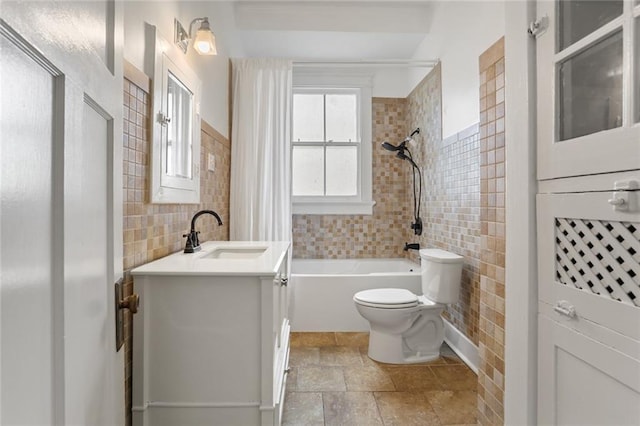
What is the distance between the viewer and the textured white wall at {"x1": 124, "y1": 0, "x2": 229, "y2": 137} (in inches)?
54.4

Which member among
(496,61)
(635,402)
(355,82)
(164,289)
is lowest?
(635,402)

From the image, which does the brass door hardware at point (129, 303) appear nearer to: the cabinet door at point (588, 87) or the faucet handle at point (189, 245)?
the faucet handle at point (189, 245)

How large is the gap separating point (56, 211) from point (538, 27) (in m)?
1.35

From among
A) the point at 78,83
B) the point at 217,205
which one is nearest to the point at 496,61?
the point at 78,83

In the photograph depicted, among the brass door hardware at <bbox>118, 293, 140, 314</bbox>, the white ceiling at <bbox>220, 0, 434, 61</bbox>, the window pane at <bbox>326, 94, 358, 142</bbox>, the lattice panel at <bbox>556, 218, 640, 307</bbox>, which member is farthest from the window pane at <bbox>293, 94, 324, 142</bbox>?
the brass door hardware at <bbox>118, 293, 140, 314</bbox>

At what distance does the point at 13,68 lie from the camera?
0.40 m

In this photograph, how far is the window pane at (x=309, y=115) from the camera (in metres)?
3.94

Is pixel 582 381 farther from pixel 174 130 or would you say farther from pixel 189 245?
pixel 174 130

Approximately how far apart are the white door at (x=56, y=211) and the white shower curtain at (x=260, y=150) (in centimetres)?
224

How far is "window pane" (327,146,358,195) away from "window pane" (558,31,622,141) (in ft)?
9.60

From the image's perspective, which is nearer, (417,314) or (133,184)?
(133,184)

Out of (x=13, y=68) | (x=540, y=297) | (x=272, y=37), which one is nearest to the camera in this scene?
(x=13, y=68)

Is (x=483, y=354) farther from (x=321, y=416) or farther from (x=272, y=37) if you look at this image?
(x=272, y=37)

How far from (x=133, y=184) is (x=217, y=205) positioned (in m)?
1.30
